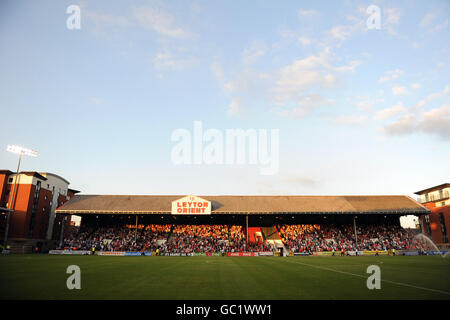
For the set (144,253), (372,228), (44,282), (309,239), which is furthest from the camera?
(372,228)

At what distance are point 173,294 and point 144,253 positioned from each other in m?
39.3

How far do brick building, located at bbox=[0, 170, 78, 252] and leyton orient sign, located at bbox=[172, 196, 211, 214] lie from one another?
29.3 meters

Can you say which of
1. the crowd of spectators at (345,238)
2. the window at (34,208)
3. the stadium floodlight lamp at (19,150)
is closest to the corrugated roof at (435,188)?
the crowd of spectators at (345,238)

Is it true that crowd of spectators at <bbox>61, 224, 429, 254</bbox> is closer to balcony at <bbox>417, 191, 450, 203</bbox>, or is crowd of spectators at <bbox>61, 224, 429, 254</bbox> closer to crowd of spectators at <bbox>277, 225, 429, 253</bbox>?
crowd of spectators at <bbox>277, 225, 429, 253</bbox>

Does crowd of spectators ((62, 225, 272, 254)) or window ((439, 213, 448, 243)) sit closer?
crowd of spectators ((62, 225, 272, 254))

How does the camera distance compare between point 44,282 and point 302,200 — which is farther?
point 302,200

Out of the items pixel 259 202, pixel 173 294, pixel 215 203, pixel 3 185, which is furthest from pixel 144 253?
pixel 173 294

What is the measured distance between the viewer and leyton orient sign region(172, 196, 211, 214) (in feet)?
165

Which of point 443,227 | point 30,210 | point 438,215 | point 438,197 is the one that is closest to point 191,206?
point 30,210

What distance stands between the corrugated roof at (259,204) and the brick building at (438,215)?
13.2m

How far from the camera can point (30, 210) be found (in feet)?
186

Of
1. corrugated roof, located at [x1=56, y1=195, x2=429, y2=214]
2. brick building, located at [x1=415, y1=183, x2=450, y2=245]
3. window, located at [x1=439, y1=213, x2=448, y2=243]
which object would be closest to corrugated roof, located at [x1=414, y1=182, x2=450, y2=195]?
brick building, located at [x1=415, y1=183, x2=450, y2=245]
